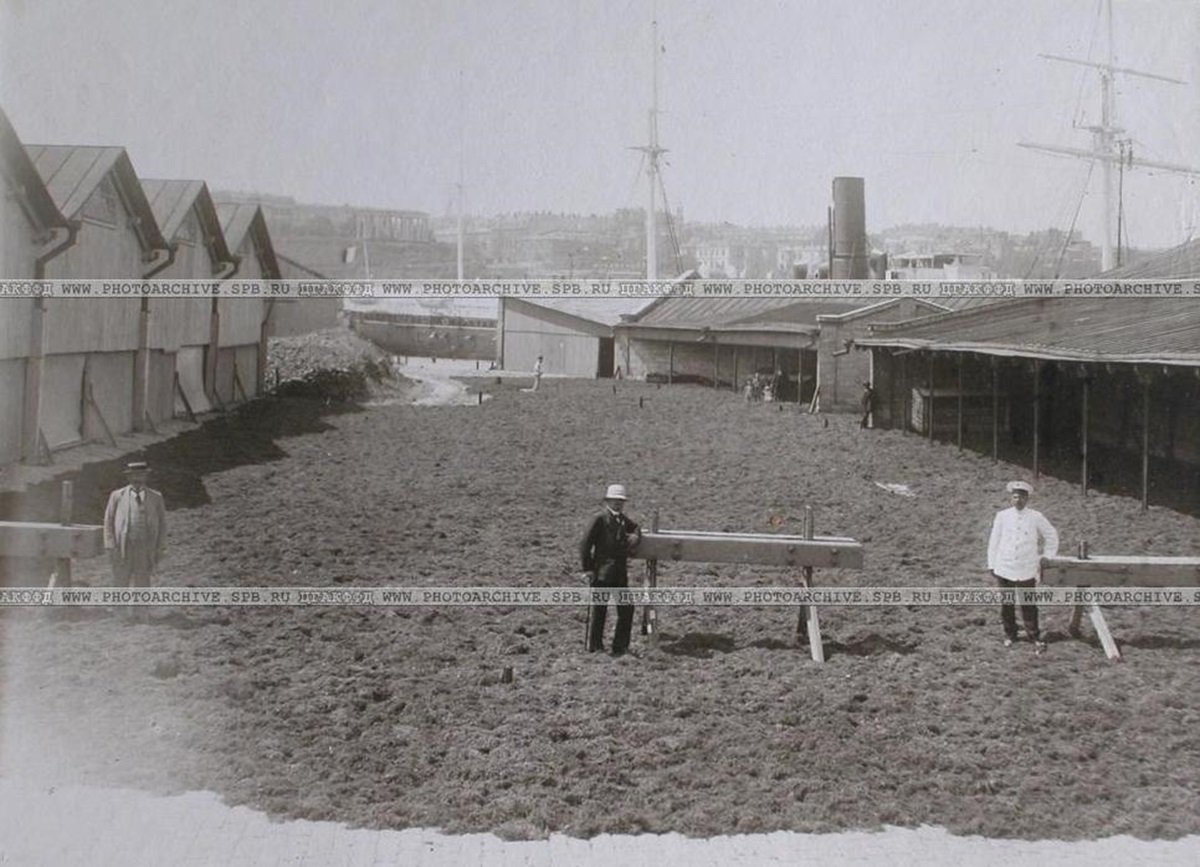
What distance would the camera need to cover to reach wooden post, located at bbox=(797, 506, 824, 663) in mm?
7516

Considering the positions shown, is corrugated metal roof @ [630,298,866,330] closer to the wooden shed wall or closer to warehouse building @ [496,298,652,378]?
warehouse building @ [496,298,652,378]

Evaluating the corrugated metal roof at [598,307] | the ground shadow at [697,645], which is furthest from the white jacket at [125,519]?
the corrugated metal roof at [598,307]

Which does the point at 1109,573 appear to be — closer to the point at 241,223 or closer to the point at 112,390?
the point at 112,390

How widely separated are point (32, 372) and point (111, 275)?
341 cm

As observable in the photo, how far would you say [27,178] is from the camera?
1273cm

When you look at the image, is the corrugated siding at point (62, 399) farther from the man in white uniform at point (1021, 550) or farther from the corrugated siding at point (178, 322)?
the man in white uniform at point (1021, 550)

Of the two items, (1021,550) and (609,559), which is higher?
(1021,550)

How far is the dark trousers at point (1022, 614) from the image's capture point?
7816 mm

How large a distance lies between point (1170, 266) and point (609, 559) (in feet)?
43.0

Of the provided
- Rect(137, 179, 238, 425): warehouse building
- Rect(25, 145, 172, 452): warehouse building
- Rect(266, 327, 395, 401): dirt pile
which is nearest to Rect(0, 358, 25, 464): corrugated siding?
Rect(25, 145, 172, 452): warehouse building

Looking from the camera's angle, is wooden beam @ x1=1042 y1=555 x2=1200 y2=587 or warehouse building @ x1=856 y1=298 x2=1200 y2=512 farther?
warehouse building @ x1=856 y1=298 x2=1200 y2=512

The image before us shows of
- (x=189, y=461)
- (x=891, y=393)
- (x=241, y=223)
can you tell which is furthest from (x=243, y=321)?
(x=891, y=393)

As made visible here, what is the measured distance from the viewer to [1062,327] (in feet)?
44.5

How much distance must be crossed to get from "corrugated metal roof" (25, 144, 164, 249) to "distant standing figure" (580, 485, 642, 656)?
1029 cm
